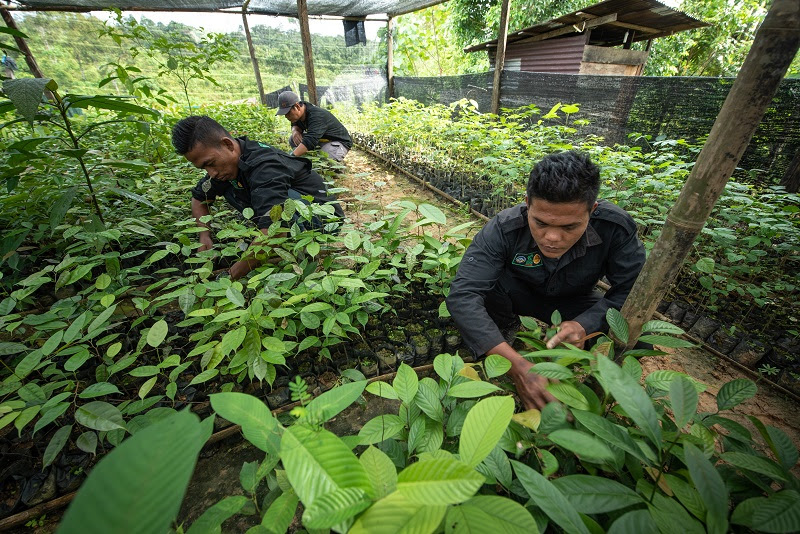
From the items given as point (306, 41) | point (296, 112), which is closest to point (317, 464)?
point (296, 112)

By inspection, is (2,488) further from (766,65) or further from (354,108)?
(354,108)

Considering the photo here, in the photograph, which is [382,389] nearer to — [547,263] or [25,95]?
[547,263]

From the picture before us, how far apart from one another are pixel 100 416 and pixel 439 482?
131cm

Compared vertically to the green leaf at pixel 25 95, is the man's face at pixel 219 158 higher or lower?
lower

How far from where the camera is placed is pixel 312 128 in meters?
5.27

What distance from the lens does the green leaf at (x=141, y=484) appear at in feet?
0.90

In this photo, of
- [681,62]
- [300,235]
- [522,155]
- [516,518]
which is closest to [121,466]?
[516,518]

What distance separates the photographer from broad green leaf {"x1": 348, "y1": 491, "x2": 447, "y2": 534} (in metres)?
0.49

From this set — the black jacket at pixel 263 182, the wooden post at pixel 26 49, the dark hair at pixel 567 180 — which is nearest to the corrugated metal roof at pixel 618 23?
the black jacket at pixel 263 182

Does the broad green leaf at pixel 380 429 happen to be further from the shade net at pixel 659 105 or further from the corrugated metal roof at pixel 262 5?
the corrugated metal roof at pixel 262 5

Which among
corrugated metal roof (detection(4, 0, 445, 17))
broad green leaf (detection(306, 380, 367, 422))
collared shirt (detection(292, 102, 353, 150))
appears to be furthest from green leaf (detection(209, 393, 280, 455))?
corrugated metal roof (detection(4, 0, 445, 17))

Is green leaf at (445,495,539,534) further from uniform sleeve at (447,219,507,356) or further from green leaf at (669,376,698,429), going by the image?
uniform sleeve at (447,219,507,356)

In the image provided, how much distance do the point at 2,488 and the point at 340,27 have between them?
12.2m

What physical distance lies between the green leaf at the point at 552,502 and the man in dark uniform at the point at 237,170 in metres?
1.81
